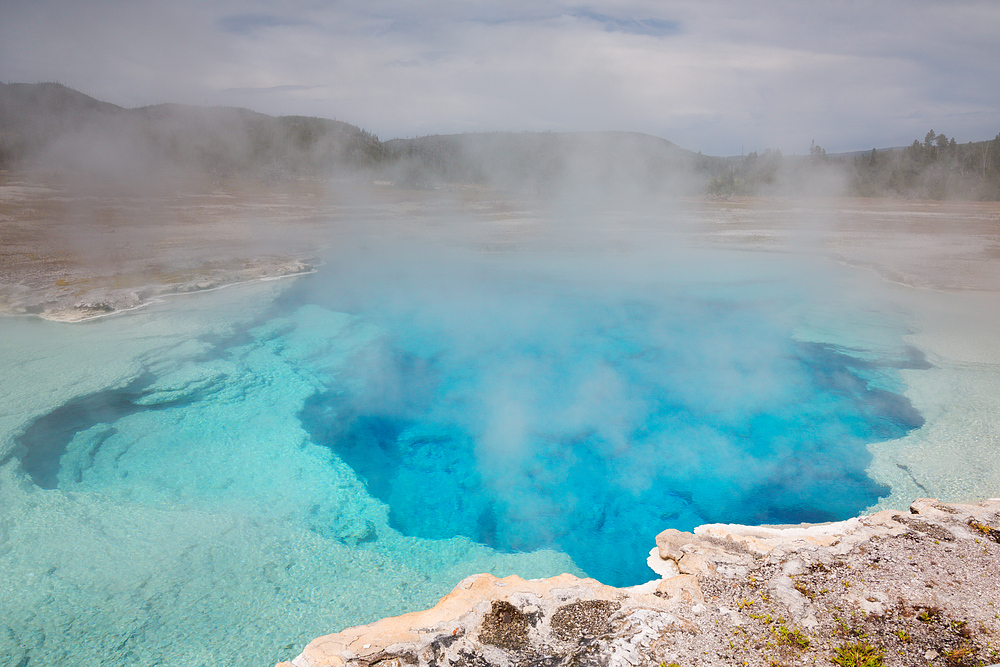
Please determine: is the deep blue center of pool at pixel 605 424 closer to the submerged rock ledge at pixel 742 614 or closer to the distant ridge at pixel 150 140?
the submerged rock ledge at pixel 742 614

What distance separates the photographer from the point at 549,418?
3869 millimetres

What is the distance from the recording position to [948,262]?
27.0ft

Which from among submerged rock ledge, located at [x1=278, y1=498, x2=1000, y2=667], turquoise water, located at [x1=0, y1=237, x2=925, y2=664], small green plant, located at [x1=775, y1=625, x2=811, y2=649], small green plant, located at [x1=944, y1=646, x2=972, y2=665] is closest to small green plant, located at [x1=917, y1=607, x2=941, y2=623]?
submerged rock ledge, located at [x1=278, y1=498, x2=1000, y2=667]

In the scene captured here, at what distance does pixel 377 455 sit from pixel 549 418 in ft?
4.28

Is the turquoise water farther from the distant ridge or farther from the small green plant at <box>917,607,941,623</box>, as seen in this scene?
the distant ridge

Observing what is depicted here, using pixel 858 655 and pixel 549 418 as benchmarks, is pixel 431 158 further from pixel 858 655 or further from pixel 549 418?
pixel 858 655

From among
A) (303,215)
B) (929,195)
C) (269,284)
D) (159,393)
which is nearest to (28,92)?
(303,215)

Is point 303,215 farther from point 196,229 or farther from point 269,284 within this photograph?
point 269,284

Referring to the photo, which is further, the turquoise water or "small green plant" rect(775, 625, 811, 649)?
the turquoise water

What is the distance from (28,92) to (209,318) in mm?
13229

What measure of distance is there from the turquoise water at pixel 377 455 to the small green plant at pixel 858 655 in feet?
3.33

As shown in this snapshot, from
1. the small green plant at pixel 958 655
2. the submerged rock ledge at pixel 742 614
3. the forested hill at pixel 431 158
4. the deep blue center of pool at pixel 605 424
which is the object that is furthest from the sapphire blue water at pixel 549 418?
the forested hill at pixel 431 158

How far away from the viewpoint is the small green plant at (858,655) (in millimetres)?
1478

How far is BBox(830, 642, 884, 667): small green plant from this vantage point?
4.85 ft
